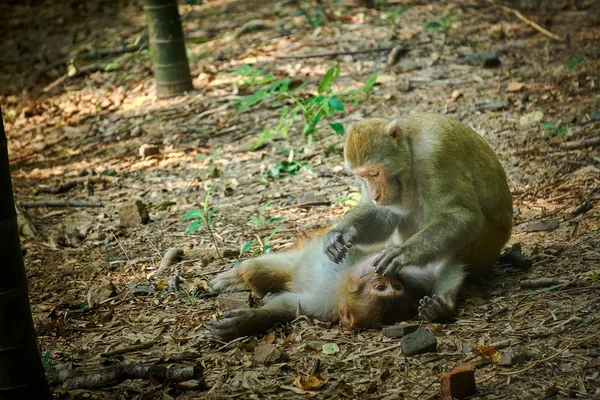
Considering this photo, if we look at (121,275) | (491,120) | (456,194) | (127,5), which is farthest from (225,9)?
(456,194)

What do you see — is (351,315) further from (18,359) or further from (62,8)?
(62,8)

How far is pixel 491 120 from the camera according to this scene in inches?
319

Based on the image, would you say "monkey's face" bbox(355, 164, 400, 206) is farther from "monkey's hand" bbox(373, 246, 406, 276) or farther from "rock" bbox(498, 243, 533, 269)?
"rock" bbox(498, 243, 533, 269)

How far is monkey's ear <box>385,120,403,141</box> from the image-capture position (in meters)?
4.83

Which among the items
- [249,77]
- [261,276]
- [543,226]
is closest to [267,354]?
[261,276]

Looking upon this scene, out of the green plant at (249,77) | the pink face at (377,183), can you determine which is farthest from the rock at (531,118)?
the pink face at (377,183)

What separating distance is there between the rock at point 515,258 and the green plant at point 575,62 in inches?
173

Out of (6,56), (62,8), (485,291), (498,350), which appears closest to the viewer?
(498,350)

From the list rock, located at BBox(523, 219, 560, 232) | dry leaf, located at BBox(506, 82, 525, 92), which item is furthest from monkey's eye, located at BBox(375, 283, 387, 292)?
dry leaf, located at BBox(506, 82, 525, 92)

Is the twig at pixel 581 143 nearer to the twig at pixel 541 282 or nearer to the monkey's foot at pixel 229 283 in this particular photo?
the twig at pixel 541 282

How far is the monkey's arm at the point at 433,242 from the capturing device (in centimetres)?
471

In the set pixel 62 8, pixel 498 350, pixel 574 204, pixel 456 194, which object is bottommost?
pixel 498 350

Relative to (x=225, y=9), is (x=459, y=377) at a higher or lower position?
lower

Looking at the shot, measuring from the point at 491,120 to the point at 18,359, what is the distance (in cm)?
572
